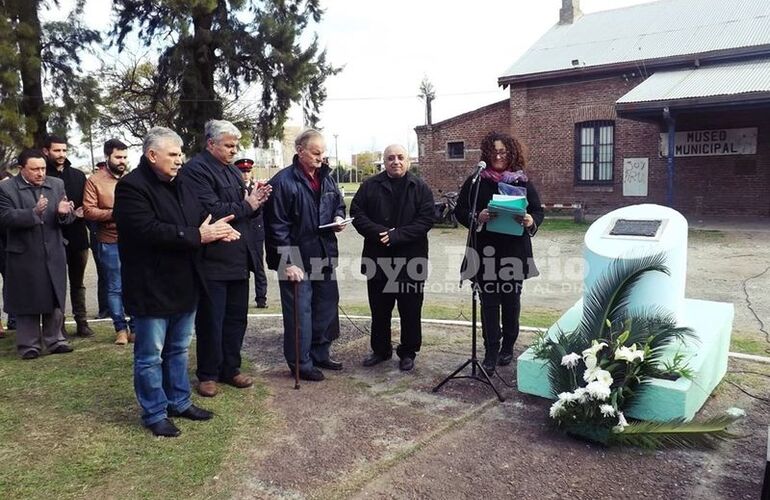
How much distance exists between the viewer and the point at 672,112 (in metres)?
16.5

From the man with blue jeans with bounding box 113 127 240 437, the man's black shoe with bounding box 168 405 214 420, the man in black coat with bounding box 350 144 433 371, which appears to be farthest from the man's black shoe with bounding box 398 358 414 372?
the man with blue jeans with bounding box 113 127 240 437

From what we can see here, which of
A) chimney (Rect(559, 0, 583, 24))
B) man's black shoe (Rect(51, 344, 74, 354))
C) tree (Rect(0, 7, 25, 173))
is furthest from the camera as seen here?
chimney (Rect(559, 0, 583, 24))

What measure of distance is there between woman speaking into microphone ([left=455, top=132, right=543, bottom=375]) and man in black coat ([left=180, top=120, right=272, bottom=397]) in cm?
166

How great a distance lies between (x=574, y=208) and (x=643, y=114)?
411cm

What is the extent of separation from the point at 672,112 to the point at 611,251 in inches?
556

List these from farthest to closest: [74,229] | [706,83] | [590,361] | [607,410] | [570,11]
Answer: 1. [570,11]
2. [706,83]
3. [74,229]
4. [590,361]
5. [607,410]

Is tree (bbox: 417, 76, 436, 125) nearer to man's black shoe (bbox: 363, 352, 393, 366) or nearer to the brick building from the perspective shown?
the brick building

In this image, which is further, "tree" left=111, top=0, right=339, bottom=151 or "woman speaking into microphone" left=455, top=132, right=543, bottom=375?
"tree" left=111, top=0, right=339, bottom=151

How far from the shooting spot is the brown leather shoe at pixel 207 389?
4457mm

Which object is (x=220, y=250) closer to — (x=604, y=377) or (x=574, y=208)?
(x=604, y=377)

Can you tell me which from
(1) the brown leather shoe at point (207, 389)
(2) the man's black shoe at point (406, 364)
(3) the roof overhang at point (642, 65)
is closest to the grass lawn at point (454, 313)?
(2) the man's black shoe at point (406, 364)

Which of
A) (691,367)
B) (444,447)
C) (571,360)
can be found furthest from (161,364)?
(691,367)

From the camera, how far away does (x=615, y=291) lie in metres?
4.04

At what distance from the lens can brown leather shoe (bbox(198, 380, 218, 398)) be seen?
4457 mm
